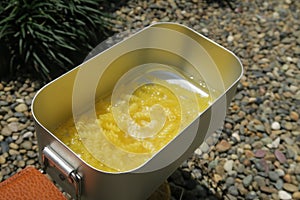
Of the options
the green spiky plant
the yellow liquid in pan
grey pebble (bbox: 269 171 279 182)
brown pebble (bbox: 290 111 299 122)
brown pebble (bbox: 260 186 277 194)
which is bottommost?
brown pebble (bbox: 260 186 277 194)

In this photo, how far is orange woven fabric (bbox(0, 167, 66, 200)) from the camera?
1463 millimetres

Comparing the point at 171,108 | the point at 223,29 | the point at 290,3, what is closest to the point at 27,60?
the point at 171,108

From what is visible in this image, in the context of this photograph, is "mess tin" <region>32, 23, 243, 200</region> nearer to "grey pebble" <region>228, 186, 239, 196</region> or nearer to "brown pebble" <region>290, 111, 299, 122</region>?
"grey pebble" <region>228, 186, 239, 196</region>

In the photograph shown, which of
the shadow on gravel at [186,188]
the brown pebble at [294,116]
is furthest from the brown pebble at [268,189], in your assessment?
the brown pebble at [294,116]

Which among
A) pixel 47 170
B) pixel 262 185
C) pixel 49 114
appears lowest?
pixel 262 185

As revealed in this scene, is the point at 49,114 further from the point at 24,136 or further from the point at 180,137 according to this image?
the point at 24,136

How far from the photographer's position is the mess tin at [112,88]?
1.25 m

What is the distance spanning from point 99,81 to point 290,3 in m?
2.31

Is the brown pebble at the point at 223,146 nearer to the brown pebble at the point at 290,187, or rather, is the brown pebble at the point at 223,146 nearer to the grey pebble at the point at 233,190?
the grey pebble at the point at 233,190

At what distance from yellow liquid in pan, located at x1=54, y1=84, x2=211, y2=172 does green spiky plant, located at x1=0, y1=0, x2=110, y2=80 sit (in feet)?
2.94

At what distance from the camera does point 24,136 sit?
7.34 feet

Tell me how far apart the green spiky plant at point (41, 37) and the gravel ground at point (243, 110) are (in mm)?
132

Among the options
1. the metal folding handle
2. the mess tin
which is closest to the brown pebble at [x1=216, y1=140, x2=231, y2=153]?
the mess tin

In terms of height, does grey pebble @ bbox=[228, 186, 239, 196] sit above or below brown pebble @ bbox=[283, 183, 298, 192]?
above
